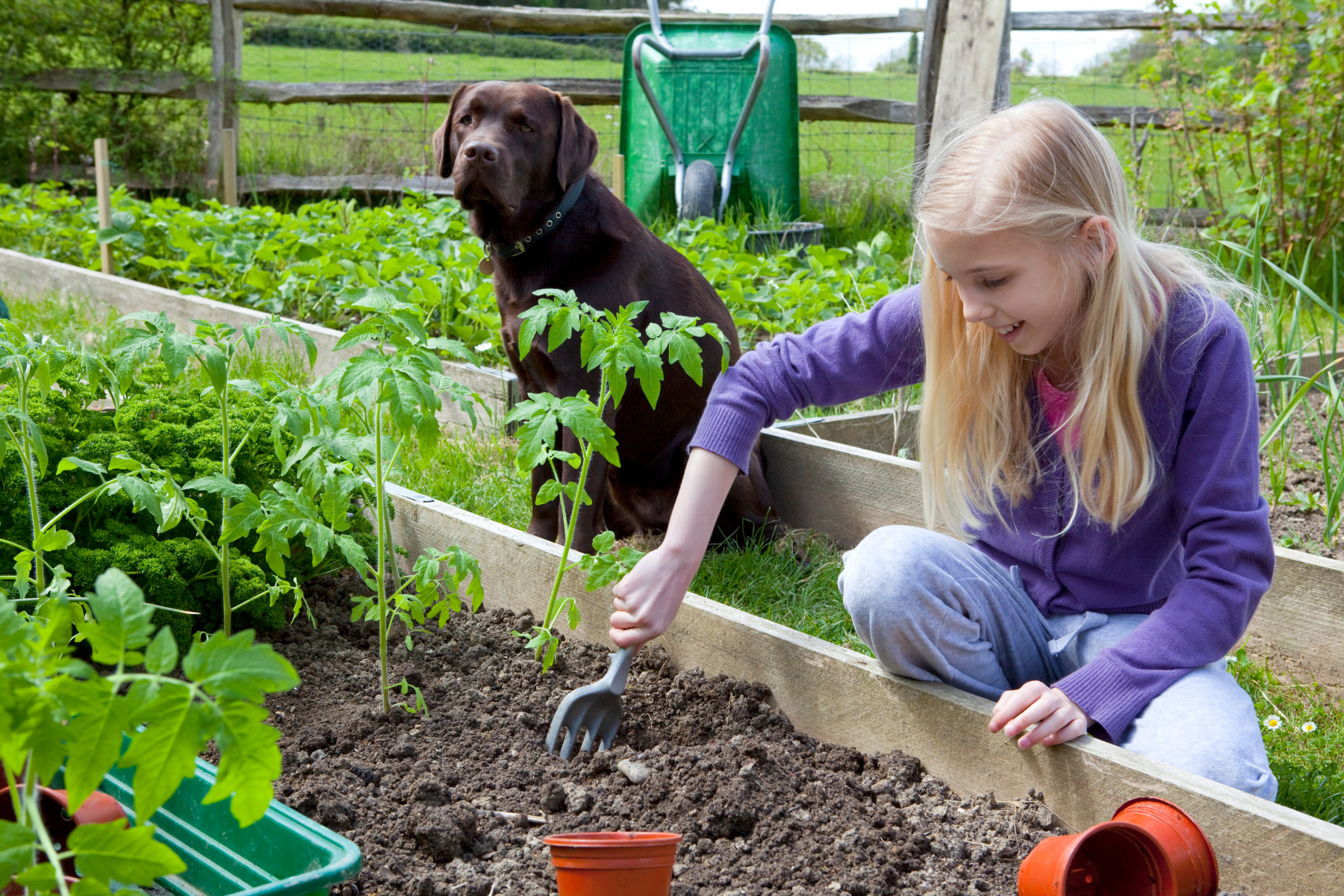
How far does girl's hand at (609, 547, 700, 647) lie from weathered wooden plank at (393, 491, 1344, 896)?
206mm

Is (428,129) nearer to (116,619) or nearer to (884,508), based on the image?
(884,508)

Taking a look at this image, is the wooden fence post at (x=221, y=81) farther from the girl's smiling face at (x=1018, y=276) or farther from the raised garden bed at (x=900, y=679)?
the girl's smiling face at (x=1018, y=276)

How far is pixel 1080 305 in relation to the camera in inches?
74.2

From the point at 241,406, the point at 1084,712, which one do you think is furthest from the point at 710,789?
the point at 241,406

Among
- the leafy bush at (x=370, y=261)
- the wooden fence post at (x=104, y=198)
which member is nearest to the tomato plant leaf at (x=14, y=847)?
the leafy bush at (x=370, y=261)

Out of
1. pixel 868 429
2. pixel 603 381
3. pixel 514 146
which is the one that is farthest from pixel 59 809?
pixel 868 429

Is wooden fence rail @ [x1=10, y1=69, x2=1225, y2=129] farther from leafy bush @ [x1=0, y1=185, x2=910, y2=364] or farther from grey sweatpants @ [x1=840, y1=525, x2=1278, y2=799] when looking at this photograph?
grey sweatpants @ [x1=840, y1=525, x2=1278, y2=799]

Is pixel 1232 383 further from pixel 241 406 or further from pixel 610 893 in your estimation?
pixel 241 406

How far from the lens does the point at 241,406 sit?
2428 mm

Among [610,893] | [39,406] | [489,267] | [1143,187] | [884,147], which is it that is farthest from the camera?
[884,147]

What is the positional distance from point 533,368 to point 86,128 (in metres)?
7.89

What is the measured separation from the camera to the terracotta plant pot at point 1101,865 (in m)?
1.37

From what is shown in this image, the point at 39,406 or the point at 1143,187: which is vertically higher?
the point at 1143,187

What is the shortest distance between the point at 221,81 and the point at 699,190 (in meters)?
4.74
